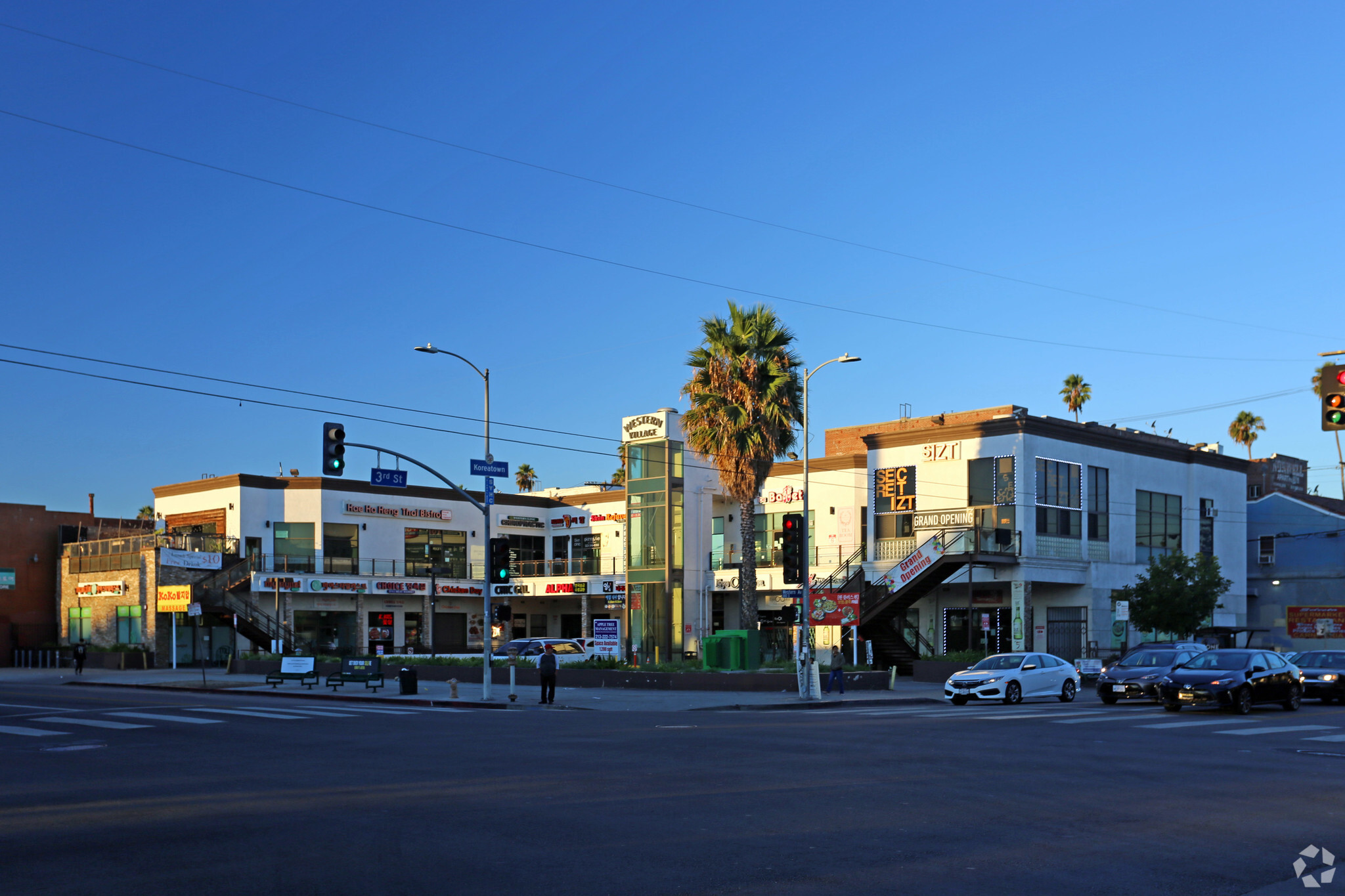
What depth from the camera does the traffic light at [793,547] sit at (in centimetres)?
3028

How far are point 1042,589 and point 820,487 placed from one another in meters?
10.3

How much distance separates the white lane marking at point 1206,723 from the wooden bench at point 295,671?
25.8 metres

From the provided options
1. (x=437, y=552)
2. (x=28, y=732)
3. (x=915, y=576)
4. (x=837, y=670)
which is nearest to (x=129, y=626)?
(x=437, y=552)

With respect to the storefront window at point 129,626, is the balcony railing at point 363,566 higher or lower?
higher

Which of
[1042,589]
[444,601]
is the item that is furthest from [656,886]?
[444,601]

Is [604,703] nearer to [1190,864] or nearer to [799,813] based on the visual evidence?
[799,813]

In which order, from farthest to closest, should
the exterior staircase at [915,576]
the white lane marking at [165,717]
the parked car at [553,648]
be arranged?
the parked car at [553,648]
the exterior staircase at [915,576]
the white lane marking at [165,717]

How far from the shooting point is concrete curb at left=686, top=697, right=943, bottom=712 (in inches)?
1153

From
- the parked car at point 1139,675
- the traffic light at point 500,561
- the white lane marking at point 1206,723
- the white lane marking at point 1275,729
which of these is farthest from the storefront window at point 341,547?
the white lane marking at point 1275,729

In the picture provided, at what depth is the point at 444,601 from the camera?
6556 cm

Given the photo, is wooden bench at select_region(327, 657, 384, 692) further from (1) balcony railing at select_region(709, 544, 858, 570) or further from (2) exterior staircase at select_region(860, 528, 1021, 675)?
(2) exterior staircase at select_region(860, 528, 1021, 675)

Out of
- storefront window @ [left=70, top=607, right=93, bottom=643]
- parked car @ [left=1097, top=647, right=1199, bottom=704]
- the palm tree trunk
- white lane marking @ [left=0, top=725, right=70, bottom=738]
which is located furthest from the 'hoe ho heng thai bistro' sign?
parked car @ [left=1097, top=647, right=1199, bottom=704]

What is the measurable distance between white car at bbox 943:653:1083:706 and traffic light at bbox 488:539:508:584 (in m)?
11.7

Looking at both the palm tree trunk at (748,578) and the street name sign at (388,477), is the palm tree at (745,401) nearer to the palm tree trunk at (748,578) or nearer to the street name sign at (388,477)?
the palm tree trunk at (748,578)
